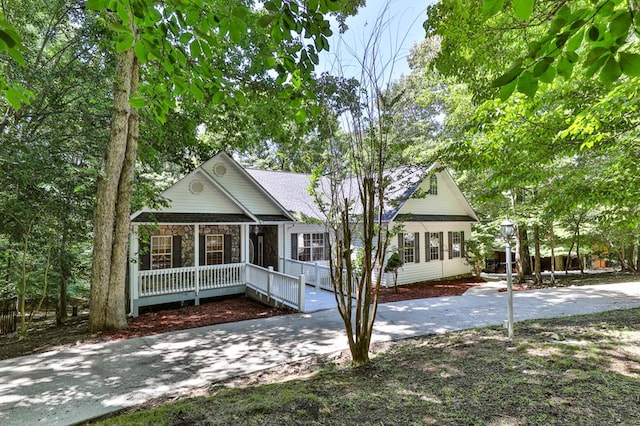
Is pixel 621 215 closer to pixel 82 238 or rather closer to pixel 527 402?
pixel 527 402

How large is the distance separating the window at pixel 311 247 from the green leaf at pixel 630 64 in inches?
525

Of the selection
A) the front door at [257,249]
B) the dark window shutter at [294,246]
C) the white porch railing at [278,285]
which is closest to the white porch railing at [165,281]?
the white porch railing at [278,285]

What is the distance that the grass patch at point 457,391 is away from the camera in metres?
2.90

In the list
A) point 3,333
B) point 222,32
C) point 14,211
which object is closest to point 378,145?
point 222,32

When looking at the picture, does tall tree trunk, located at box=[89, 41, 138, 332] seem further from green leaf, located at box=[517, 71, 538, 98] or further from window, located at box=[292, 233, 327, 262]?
green leaf, located at box=[517, 71, 538, 98]

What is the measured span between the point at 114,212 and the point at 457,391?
334 inches

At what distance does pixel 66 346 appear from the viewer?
7035 mm

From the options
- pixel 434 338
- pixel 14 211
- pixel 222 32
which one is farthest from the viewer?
pixel 14 211

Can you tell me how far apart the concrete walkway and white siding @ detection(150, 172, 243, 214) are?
470 cm

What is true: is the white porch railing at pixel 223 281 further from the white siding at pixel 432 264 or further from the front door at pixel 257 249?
the white siding at pixel 432 264

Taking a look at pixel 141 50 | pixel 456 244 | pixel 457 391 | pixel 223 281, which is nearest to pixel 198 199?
pixel 223 281

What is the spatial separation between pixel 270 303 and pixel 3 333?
25.2 ft

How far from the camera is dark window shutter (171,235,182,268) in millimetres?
11470

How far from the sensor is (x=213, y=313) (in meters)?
9.70
